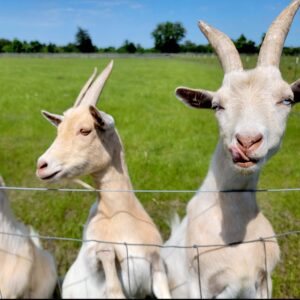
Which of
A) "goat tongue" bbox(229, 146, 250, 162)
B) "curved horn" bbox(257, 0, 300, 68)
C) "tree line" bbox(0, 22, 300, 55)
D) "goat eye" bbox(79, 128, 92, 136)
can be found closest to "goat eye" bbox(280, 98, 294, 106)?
"curved horn" bbox(257, 0, 300, 68)

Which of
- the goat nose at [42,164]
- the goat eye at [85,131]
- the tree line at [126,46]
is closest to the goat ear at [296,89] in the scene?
the goat eye at [85,131]

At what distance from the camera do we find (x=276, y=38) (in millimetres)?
3068

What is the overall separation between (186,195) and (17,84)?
38.8 feet

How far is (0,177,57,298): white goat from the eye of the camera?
10.5 feet

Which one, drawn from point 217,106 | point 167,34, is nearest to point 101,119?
point 217,106

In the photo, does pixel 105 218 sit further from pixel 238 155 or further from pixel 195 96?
pixel 238 155

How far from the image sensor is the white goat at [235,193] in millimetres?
2766

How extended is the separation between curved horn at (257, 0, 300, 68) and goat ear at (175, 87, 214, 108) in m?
0.40

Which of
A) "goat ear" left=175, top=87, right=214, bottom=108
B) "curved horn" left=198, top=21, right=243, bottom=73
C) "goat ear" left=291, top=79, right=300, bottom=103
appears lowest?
"goat ear" left=175, top=87, right=214, bottom=108

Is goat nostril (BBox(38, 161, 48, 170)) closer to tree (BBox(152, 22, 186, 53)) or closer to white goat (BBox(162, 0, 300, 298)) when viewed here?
white goat (BBox(162, 0, 300, 298))

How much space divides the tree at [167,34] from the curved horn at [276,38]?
105m

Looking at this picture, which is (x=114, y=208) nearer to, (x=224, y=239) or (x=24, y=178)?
(x=224, y=239)

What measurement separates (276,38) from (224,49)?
0.35 m

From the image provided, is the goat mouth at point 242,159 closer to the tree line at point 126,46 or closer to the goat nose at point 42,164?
the goat nose at point 42,164
